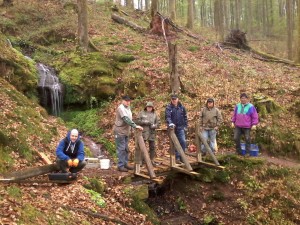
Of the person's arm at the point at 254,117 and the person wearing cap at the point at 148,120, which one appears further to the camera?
the person's arm at the point at 254,117

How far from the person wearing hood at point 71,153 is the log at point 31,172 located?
385 mm

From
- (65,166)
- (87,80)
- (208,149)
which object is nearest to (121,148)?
(65,166)

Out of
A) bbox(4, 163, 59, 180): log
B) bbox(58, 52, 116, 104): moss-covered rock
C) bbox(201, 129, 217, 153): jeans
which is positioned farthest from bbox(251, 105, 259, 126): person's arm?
bbox(58, 52, 116, 104): moss-covered rock

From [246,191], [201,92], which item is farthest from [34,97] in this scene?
[246,191]

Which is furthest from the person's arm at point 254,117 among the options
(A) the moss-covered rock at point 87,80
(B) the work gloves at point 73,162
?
(A) the moss-covered rock at point 87,80

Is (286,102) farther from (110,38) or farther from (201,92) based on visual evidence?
(110,38)

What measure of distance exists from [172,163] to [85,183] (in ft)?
8.51

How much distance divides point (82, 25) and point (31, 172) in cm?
1316

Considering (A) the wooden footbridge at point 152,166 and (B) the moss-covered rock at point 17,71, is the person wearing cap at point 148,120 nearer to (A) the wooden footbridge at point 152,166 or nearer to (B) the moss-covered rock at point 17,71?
(A) the wooden footbridge at point 152,166

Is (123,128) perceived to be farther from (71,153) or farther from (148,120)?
(71,153)

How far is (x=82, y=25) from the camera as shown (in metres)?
19.5

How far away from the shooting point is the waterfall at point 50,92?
16.2 metres

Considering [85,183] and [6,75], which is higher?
[6,75]

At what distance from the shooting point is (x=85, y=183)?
868cm
